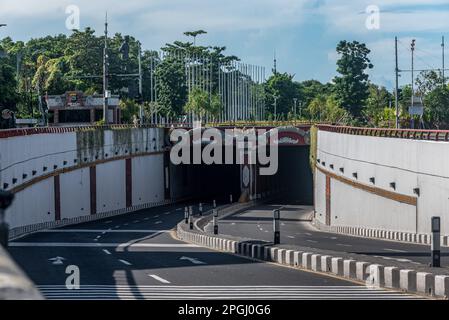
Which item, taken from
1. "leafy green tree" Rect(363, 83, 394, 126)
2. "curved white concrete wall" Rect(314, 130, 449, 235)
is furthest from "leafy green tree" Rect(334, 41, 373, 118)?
"curved white concrete wall" Rect(314, 130, 449, 235)

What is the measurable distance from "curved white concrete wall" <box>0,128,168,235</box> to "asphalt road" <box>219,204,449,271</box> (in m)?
10.3

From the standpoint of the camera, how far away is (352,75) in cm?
12575

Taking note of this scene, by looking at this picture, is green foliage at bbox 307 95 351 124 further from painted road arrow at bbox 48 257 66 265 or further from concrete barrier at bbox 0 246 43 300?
concrete barrier at bbox 0 246 43 300

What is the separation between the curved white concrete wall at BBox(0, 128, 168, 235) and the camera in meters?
51.5

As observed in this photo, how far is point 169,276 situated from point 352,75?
4213 inches

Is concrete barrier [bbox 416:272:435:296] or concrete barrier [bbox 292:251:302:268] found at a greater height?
concrete barrier [bbox 416:272:435:296]

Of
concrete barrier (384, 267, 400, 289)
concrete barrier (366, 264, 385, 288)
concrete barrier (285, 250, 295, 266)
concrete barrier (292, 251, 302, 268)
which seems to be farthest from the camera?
concrete barrier (285, 250, 295, 266)

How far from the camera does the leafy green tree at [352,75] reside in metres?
125

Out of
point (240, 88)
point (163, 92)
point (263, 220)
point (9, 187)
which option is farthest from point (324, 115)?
point (9, 187)

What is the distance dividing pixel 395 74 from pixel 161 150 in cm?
2545

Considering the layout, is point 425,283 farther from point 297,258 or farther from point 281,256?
point 281,256

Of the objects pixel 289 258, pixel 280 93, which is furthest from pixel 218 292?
pixel 280 93

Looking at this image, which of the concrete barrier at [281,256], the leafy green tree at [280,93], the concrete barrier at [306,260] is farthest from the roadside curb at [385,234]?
the leafy green tree at [280,93]
